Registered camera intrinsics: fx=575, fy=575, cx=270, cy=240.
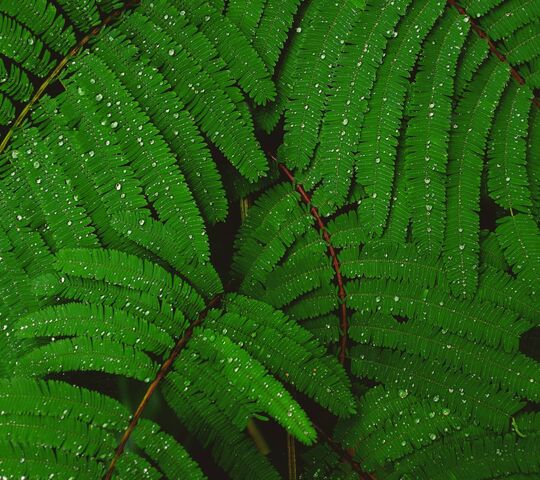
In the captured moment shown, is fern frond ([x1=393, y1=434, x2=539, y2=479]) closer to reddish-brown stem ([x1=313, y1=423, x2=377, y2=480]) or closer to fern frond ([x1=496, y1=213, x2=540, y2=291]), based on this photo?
reddish-brown stem ([x1=313, y1=423, x2=377, y2=480])

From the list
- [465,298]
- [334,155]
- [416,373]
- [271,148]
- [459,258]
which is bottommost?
[416,373]

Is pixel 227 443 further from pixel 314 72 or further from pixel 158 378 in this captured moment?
pixel 314 72

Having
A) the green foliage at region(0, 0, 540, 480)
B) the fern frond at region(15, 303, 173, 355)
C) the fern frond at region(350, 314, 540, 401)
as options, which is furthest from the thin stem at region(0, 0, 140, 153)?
the fern frond at region(350, 314, 540, 401)

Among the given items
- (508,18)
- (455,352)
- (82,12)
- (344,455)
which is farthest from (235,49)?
(344,455)

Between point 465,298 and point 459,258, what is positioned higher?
point 459,258

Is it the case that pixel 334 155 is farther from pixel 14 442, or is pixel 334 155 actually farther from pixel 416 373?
A: pixel 14 442

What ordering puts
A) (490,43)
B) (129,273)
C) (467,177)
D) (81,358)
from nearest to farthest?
(81,358), (129,273), (467,177), (490,43)

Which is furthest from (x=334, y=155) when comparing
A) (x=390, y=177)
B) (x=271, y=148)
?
(x=271, y=148)
